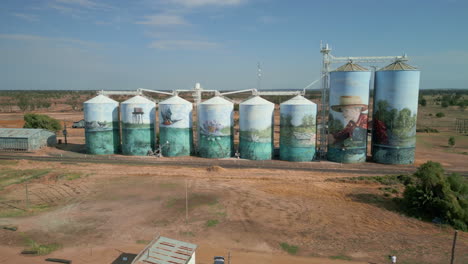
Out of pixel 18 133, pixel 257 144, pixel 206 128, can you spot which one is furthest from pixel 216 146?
pixel 18 133

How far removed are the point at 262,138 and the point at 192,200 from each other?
622 inches

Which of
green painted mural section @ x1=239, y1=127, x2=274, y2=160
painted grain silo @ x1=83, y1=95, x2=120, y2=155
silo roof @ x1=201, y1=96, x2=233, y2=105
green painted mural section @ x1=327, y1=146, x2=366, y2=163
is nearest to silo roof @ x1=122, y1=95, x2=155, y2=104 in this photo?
painted grain silo @ x1=83, y1=95, x2=120, y2=155

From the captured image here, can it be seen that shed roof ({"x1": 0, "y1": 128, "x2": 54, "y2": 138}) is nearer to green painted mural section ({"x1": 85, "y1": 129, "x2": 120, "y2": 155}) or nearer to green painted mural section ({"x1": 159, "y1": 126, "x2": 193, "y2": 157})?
green painted mural section ({"x1": 85, "y1": 129, "x2": 120, "y2": 155})

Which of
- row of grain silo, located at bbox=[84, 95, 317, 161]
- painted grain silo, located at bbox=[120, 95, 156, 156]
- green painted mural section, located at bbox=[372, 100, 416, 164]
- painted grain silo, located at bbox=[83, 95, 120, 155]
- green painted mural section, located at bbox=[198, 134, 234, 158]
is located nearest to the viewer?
green painted mural section, located at bbox=[372, 100, 416, 164]

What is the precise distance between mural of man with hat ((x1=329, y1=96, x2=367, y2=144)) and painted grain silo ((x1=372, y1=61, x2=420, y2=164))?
7.28ft

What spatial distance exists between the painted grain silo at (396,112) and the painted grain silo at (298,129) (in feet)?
24.5

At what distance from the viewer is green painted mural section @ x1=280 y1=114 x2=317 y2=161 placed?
36406mm

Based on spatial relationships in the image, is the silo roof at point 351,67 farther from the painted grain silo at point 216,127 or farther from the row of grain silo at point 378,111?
the painted grain silo at point 216,127

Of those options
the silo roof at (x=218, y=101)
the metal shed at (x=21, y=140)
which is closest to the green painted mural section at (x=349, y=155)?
the silo roof at (x=218, y=101)

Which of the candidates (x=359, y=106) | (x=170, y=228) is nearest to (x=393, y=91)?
(x=359, y=106)

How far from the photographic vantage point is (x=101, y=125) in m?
40.6

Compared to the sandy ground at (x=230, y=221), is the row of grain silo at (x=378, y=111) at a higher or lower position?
higher

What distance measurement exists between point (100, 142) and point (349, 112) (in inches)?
1234

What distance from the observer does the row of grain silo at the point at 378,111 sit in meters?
34.5
